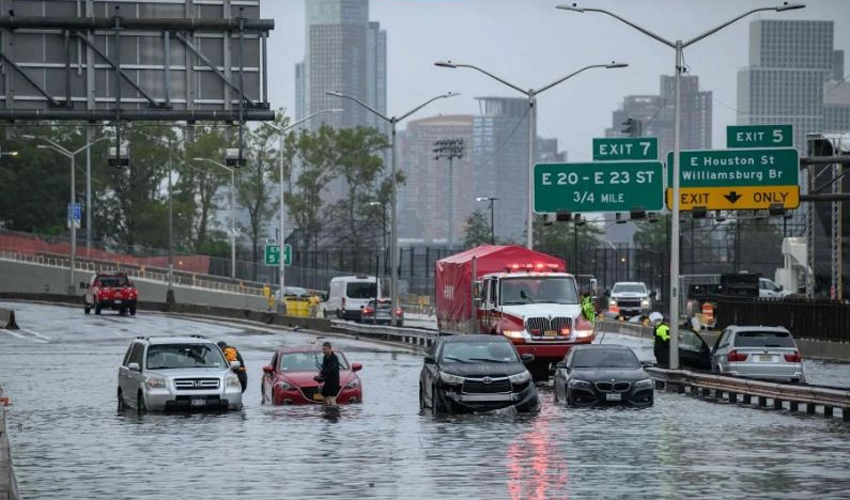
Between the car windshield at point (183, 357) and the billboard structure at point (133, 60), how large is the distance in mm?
8027

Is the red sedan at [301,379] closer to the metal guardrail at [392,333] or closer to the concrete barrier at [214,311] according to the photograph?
the metal guardrail at [392,333]

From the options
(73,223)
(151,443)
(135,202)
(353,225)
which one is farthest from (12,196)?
(151,443)

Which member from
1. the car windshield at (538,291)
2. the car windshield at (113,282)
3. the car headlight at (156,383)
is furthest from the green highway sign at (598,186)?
the car windshield at (113,282)

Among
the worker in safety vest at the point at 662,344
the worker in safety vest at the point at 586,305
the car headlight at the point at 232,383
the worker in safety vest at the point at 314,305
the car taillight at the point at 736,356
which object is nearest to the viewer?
the car headlight at the point at 232,383

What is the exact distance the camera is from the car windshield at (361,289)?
93.5 metres

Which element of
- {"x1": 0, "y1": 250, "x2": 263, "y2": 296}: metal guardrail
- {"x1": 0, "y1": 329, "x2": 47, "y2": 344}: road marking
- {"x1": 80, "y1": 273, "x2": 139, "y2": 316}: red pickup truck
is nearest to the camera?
{"x1": 0, "y1": 329, "x2": 47, "y2": 344}: road marking

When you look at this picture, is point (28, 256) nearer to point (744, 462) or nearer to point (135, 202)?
point (135, 202)

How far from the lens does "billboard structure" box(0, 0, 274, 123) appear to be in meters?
40.3

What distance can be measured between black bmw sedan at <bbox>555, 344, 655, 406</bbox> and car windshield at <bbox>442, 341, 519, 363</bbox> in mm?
1762

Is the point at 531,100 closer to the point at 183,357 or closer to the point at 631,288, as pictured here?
the point at 183,357

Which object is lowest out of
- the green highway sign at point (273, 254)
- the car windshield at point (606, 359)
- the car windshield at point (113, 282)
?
the car windshield at point (606, 359)

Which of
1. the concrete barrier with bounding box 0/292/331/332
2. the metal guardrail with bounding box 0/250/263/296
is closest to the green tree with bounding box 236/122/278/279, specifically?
the metal guardrail with bounding box 0/250/263/296

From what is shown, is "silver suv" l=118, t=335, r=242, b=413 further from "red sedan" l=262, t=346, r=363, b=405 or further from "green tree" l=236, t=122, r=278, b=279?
"green tree" l=236, t=122, r=278, b=279

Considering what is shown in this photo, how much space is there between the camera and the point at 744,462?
24.0 metres
